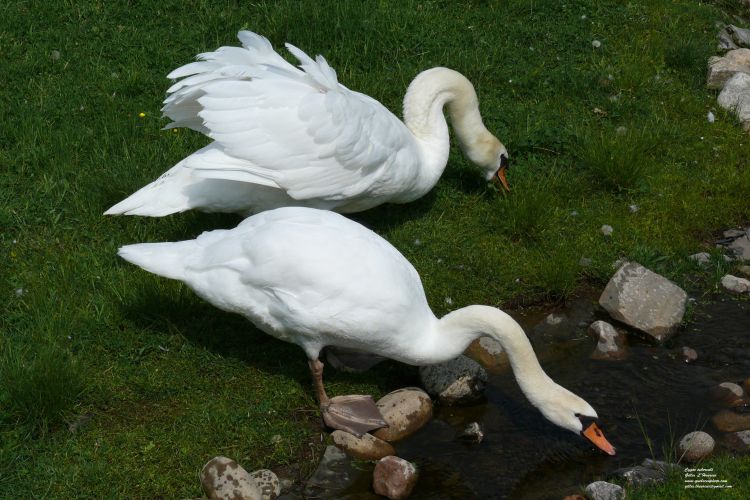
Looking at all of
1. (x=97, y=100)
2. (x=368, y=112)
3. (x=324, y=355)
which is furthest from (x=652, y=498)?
(x=97, y=100)

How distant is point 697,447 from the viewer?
4.67 meters

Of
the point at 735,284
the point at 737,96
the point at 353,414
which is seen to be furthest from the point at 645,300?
the point at 737,96

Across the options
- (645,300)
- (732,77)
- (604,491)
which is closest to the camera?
(604,491)

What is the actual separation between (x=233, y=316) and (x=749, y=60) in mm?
5373

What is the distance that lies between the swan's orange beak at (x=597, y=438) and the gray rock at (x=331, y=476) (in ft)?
3.90

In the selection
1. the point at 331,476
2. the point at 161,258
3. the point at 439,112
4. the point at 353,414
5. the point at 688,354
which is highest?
the point at 161,258

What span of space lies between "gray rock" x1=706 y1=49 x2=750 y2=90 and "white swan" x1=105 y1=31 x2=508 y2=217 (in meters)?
3.28

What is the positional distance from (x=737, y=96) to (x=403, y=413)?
4.62 meters

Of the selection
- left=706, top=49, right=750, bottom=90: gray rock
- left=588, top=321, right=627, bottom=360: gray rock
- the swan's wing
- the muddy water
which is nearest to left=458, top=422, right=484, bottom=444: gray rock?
the muddy water

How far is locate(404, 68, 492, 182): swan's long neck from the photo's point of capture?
6754 millimetres

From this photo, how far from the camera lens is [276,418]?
5082mm

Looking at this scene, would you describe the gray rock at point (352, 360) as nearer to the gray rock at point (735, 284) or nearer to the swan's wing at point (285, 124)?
the swan's wing at point (285, 124)

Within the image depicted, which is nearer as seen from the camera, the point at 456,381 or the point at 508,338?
the point at 508,338

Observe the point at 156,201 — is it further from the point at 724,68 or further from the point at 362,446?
the point at 724,68
